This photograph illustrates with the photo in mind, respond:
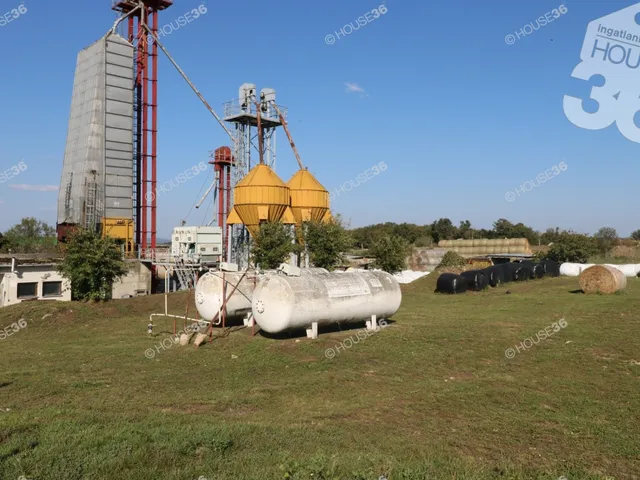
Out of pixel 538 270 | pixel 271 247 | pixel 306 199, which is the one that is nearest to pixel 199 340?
pixel 271 247

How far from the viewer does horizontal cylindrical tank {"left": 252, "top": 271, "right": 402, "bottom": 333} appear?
1831 cm

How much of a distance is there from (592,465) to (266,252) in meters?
26.7

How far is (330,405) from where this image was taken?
1160 cm

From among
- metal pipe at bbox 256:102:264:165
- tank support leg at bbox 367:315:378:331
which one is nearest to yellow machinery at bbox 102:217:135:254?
metal pipe at bbox 256:102:264:165

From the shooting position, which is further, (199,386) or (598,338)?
(598,338)

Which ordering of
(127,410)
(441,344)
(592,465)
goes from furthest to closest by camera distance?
(441,344) < (127,410) < (592,465)

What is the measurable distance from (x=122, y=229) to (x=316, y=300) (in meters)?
30.6

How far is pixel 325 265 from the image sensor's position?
37281 millimetres

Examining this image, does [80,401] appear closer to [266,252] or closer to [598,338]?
[598,338]

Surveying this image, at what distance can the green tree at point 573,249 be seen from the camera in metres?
53.1

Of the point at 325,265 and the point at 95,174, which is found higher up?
the point at 95,174

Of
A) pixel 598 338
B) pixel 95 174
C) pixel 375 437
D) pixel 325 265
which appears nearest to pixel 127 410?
pixel 375 437

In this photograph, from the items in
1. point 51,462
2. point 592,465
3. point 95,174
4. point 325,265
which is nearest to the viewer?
point 51,462

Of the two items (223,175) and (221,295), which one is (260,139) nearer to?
(223,175)
